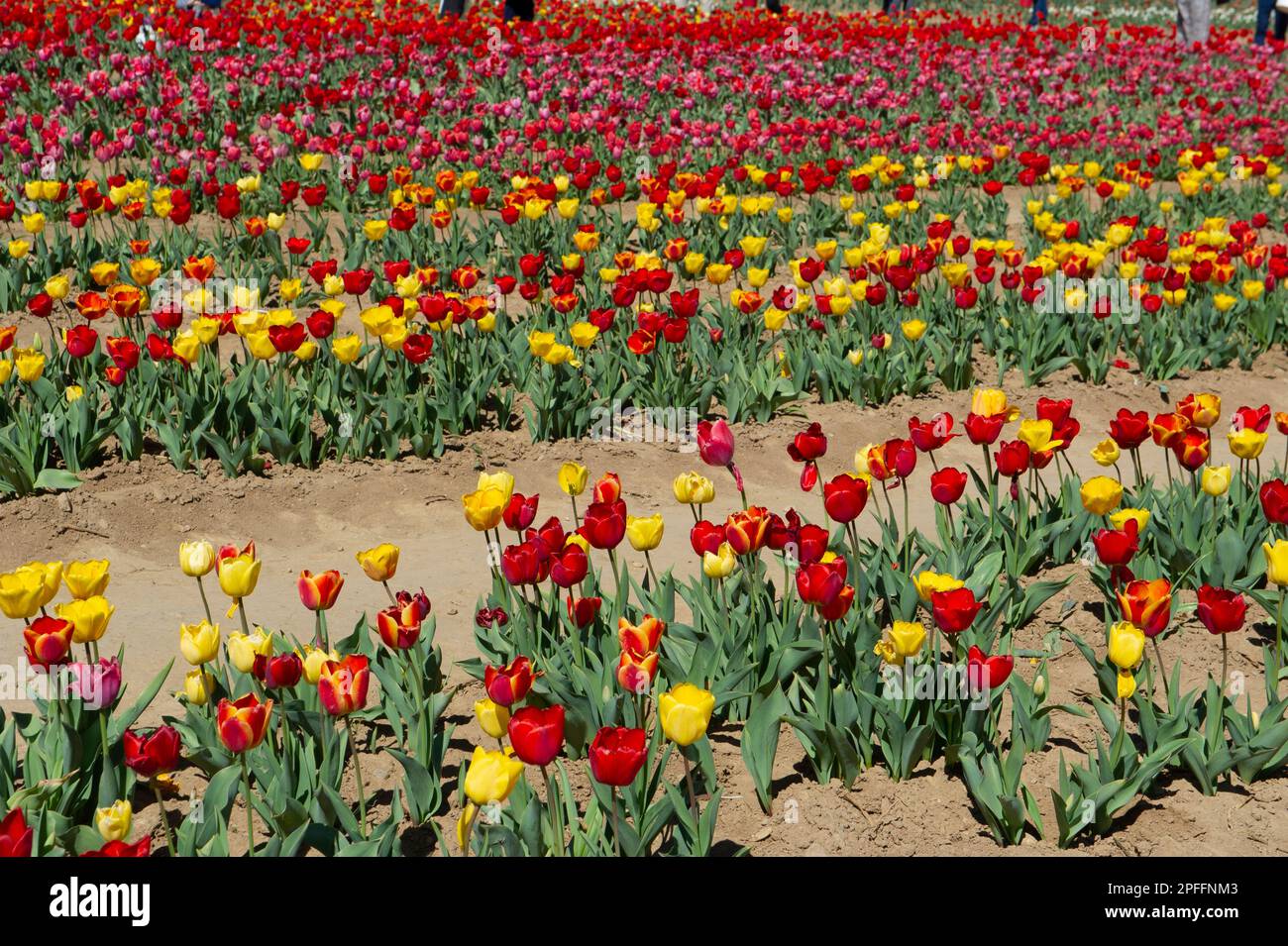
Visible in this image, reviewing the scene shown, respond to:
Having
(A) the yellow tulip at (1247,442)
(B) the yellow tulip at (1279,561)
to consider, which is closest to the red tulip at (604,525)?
(B) the yellow tulip at (1279,561)

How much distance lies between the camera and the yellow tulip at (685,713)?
2.44 meters

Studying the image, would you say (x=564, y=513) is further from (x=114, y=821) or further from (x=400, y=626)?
(x=114, y=821)

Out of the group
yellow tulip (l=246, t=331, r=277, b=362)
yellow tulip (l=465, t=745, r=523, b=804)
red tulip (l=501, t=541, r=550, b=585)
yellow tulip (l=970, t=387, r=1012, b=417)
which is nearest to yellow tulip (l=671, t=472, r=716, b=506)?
red tulip (l=501, t=541, r=550, b=585)

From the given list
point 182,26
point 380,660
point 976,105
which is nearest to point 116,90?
point 182,26

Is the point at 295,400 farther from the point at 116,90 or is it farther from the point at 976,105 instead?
the point at 976,105

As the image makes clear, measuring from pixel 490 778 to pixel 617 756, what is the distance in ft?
0.77

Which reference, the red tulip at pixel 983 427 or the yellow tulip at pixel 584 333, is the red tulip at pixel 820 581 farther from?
the yellow tulip at pixel 584 333

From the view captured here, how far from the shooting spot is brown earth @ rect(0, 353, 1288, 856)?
3080mm

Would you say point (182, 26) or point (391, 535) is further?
point (182, 26)

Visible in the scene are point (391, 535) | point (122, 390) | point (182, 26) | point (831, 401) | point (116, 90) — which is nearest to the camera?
point (391, 535)

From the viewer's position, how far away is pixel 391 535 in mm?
5199
